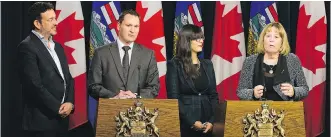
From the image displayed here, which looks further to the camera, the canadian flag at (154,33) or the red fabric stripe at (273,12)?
the red fabric stripe at (273,12)

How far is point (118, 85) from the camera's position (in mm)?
4336

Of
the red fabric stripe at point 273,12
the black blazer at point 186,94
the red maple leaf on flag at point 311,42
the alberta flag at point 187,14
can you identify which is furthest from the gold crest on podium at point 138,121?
the red maple leaf on flag at point 311,42

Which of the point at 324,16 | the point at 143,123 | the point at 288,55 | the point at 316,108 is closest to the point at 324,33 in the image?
the point at 324,16

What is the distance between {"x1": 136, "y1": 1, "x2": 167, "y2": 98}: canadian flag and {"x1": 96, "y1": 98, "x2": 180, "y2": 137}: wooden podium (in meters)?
1.92

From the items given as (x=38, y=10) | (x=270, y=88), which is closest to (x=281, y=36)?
(x=270, y=88)

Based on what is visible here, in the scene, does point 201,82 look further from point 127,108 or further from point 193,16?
point 193,16

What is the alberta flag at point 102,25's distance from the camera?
5664 millimetres

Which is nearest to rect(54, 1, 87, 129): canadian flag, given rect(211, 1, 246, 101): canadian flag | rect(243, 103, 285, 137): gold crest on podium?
rect(211, 1, 246, 101): canadian flag

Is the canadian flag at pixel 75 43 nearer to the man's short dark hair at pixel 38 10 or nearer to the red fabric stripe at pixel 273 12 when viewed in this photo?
the man's short dark hair at pixel 38 10

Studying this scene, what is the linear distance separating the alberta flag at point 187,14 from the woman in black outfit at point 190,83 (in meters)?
1.17

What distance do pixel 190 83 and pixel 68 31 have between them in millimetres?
1741

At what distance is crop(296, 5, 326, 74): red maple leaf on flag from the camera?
5.89 m

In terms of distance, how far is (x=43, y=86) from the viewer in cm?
439

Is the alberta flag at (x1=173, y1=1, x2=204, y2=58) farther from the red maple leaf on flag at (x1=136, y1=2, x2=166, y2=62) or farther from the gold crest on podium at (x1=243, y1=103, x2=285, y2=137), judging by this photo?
the gold crest on podium at (x1=243, y1=103, x2=285, y2=137)
